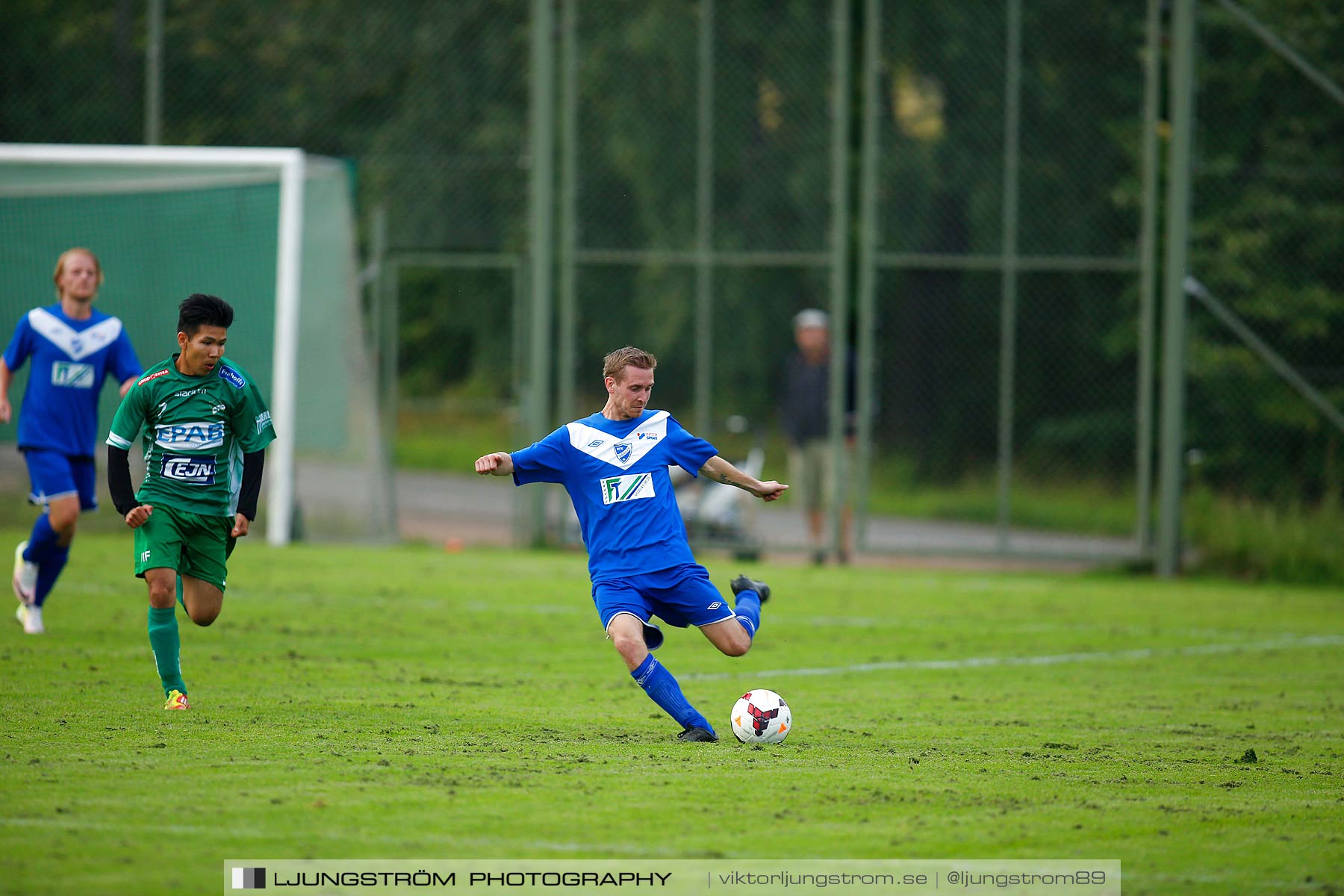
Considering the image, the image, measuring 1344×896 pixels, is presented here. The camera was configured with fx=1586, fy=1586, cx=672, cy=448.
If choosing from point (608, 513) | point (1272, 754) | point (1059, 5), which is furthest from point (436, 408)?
point (1272, 754)

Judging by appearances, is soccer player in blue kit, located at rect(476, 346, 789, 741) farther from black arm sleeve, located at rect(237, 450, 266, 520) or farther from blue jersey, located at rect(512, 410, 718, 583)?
black arm sleeve, located at rect(237, 450, 266, 520)

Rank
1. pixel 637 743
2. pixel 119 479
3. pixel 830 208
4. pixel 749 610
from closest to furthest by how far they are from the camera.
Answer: pixel 637 743 → pixel 119 479 → pixel 749 610 → pixel 830 208

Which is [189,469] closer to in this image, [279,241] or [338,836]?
[338,836]

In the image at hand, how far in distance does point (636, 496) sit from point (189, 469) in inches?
80.6

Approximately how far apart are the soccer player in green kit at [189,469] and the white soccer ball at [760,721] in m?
2.36

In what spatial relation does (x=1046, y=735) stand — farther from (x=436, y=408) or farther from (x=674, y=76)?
(x=674, y=76)

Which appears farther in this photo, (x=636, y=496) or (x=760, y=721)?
(x=636, y=496)

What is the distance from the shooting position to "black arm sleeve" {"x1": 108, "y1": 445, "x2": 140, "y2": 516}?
700 cm

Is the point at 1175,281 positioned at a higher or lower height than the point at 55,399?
higher

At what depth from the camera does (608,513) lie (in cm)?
708

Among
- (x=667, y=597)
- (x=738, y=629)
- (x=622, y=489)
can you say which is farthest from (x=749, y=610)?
(x=622, y=489)

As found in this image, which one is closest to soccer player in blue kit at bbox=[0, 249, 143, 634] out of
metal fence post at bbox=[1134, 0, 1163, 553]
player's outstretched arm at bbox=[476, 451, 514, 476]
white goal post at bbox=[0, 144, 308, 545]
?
player's outstretched arm at bbox=[476, 451, 514, 476]

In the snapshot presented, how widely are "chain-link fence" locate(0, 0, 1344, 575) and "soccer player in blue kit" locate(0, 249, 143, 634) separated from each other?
728cm

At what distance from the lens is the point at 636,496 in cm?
709
